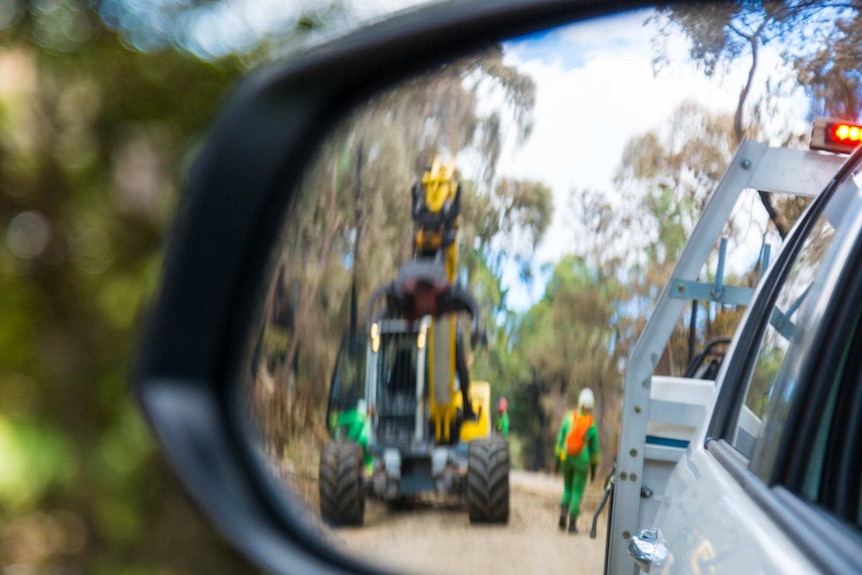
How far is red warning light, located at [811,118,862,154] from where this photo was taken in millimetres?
1254

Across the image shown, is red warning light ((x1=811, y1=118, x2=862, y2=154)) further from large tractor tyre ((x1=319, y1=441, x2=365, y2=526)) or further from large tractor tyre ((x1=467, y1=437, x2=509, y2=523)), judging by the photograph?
large tractor tyre ((x1=319, y1=441, x2=365, y2=526))

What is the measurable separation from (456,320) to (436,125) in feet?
1.47

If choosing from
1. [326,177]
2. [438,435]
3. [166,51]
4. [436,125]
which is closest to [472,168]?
[436,125]

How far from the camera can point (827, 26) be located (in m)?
1.15

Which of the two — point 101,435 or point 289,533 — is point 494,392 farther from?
point 101,435

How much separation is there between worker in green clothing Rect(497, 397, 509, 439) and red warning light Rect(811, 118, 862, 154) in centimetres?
59

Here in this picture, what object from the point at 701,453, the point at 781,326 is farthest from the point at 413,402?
the point at 781,326

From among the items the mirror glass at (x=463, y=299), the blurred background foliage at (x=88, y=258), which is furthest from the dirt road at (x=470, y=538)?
the blurred background foliage at (x=88, y=258)

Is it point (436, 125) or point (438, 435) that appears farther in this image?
point (436, 125)

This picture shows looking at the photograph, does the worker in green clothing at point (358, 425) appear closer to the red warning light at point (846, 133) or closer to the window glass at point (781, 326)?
the window glass at point (781, 326)

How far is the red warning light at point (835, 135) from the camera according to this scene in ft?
4.11

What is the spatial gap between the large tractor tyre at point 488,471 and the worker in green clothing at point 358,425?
180mm

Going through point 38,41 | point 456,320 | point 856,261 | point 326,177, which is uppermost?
point 38,41

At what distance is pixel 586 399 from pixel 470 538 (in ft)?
1.27
